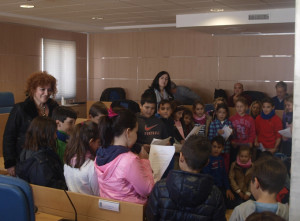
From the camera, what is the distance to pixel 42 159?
8.05 feet

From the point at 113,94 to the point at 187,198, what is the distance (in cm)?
783

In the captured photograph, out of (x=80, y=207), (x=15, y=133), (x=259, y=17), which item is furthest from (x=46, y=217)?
(x=259, y=17)

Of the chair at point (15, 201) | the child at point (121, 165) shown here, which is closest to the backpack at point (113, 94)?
the child at point (121, 165)

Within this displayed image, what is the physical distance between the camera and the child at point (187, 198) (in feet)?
6.36

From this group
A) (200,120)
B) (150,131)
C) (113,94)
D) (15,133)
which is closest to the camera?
(15,133)

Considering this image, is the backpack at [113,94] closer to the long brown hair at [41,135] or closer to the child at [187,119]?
the child at [187,119]

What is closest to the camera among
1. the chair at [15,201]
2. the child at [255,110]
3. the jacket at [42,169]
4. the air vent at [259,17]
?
the chair at [15,201]

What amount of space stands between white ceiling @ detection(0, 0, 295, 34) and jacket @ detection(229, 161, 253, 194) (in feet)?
8.61

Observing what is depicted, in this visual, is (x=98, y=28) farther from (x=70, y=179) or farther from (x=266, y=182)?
(x=266, y=182)

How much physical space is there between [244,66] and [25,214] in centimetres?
773

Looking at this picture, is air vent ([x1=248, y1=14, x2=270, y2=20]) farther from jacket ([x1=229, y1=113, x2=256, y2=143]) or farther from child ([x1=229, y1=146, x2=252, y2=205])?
child ([x1=229, y1=146, x2=252, y2=205])

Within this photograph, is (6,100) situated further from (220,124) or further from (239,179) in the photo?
(239,179)

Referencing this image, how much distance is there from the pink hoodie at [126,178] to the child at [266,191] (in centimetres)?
56

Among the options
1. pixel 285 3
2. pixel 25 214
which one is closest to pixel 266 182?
pixel 25 214
